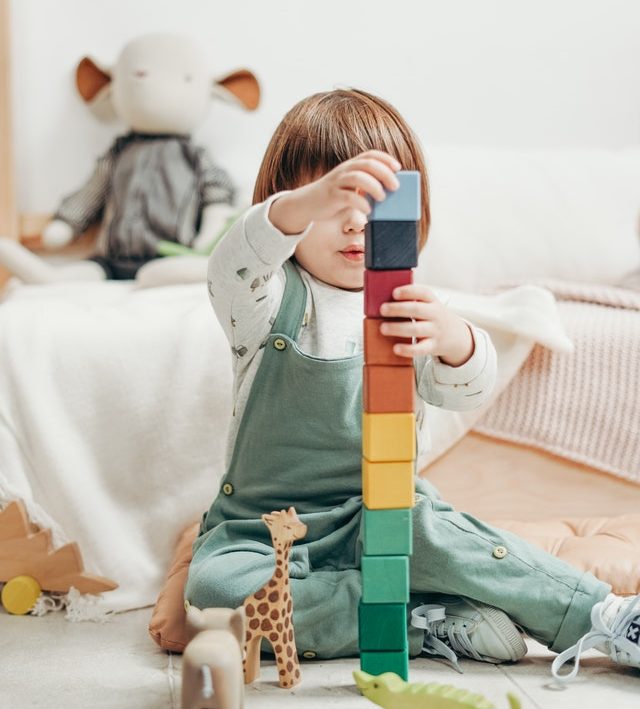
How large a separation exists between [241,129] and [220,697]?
1649 mm

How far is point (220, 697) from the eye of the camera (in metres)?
0.74

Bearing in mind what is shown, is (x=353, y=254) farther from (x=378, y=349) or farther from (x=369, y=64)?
(x=369, y=64)

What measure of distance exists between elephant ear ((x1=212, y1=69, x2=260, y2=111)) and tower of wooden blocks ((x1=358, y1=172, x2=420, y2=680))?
138cm

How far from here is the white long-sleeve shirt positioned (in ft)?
3.04

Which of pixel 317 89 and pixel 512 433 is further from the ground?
pixel 317 89

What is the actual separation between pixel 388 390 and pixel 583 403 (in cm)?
59

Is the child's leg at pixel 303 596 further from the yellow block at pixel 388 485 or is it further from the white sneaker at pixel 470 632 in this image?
the yellow block at pixel 388 485

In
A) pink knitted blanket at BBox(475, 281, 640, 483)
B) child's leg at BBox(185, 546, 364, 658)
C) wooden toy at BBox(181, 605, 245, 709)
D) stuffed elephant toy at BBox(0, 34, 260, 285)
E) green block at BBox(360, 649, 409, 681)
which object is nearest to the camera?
wooden toy at BBox(181, 605, 245, 709)

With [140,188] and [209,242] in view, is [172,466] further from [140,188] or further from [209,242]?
[140,188]

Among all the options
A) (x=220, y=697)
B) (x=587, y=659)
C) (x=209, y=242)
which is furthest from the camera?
(x=209, y=242)

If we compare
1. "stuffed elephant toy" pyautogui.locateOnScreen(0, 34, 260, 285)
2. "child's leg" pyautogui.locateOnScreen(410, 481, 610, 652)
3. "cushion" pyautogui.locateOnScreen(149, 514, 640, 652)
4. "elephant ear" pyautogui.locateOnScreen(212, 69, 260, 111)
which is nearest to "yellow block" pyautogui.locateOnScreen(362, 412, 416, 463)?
"child's leg" pyautogui.locateOnScreen(410, 481, 610, 652)

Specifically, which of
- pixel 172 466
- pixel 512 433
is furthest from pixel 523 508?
pixel 172 466

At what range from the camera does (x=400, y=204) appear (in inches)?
31.0

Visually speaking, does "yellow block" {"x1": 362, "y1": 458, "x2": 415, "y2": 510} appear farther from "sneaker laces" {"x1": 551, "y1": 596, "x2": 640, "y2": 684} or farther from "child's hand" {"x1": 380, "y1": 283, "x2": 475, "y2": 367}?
"sneaker laces" {"x1": 551, "y1": 596, "x2": 640, "y2": 684}
